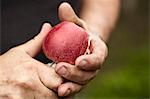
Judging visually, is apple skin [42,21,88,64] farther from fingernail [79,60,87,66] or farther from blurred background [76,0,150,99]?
blurred background [76,0,150,99]

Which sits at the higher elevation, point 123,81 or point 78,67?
point 78,67

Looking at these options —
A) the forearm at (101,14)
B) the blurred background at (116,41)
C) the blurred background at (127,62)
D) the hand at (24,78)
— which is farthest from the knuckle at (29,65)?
the blurred background at (127,62)

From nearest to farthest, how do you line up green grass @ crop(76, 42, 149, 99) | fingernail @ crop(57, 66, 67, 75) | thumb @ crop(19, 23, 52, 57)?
1. fingernail @ crop(57, 66, 67, 75)
2. thumb @ crop(19, 23, 52, 57)
3. green grass @ crop(76, 42, 149, 99)

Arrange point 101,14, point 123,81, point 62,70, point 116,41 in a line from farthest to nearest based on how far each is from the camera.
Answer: point 116,41 → point 123,81 → point 101,14 → point 62,70

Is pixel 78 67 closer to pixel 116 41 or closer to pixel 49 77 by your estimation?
pixel 49 77

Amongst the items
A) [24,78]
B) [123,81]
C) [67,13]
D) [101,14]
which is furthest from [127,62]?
[24,78]

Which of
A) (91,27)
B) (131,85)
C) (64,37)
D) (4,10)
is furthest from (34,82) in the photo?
(131,85)

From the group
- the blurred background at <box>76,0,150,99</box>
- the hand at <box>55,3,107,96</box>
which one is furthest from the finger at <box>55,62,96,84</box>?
the blurred background at <box>76,0,150,99</box>
